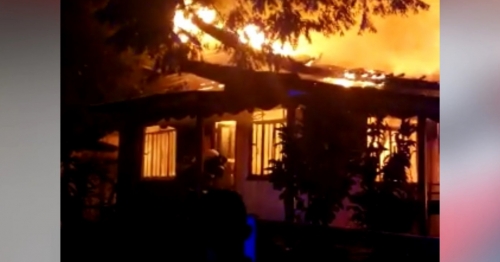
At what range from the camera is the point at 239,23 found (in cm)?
176

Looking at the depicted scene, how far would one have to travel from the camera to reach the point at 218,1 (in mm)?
1755

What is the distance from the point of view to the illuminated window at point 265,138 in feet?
5.73

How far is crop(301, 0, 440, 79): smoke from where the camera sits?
182 centimetres

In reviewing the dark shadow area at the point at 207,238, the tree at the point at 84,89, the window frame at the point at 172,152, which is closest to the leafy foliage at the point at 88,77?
the tree at the point at 84,89

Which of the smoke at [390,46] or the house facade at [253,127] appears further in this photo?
the smoke at [390,46]

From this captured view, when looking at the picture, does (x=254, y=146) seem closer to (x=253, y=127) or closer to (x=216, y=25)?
(x=253, y=127)

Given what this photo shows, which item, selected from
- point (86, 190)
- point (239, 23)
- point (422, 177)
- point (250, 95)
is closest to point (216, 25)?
point (239, 23)

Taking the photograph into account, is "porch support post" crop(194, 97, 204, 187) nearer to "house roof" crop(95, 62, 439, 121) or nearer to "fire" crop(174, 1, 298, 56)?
"house roof" crop(95, 62, 439, 121)

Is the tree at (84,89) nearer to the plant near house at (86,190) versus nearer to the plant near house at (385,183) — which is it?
the plant near house at (86,190)

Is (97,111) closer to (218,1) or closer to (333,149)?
(218,1)

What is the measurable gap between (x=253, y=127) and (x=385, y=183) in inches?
16.0

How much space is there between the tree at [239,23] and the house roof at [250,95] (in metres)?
0.04

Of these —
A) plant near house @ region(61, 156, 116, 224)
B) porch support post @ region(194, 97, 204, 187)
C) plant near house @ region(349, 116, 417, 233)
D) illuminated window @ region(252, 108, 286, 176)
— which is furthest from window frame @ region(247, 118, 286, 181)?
plant near house @ region(61, 156, 116, 224)

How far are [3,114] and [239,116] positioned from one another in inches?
24.2
